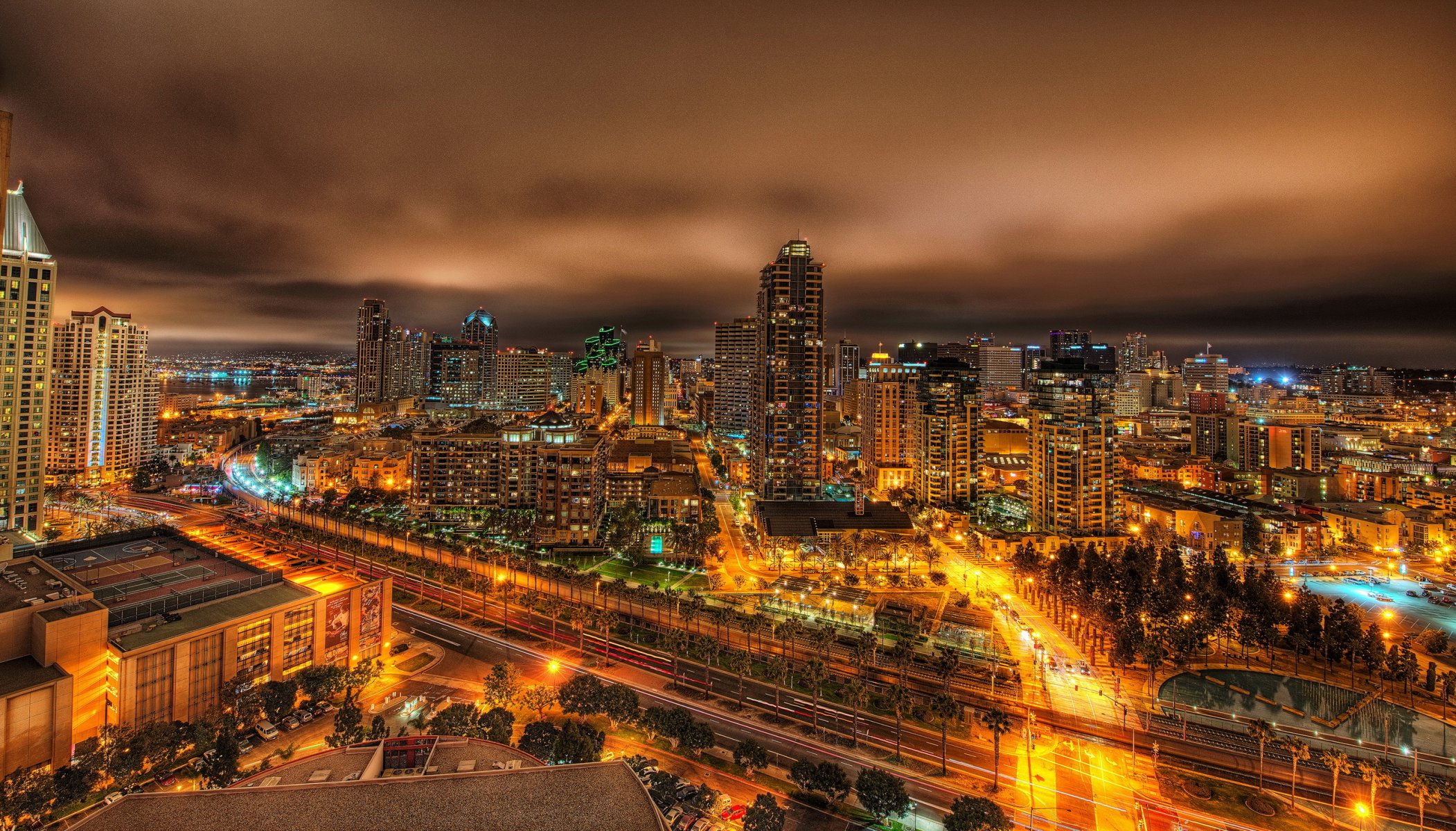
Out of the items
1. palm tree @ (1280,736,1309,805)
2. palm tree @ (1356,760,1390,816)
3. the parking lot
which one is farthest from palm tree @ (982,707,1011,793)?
the parking lot

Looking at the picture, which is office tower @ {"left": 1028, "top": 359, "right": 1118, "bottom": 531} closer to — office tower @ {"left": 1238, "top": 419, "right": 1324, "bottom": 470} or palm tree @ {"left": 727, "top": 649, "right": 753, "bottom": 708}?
office tower @ {"left": 1238, "top": 419, "right": 1324, "bottom": 470}

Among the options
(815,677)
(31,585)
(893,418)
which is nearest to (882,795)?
(815,677)

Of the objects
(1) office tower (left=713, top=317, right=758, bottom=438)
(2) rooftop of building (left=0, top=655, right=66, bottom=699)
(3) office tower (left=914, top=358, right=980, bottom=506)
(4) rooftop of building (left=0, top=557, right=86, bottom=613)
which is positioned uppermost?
(1) office tower (left=713, top=317, right=758, bottom=438)

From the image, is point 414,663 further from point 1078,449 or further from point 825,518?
point 1078,449

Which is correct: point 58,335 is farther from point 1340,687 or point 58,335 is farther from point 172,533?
point 1340,687

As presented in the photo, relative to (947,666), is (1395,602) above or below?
below

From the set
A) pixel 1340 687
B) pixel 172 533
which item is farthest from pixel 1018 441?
pixel 172 533

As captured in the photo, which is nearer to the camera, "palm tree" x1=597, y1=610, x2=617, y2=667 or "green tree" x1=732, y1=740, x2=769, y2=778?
"green tree" x1=732, y1=740, x2=769, y2=778
